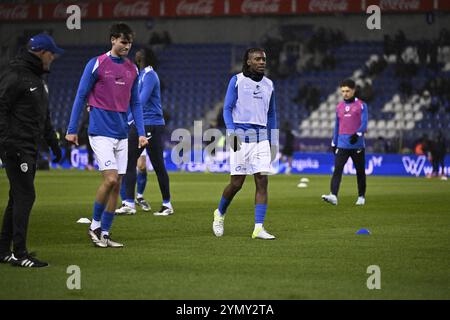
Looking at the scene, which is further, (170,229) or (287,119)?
(287,119)

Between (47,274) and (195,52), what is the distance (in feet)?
134

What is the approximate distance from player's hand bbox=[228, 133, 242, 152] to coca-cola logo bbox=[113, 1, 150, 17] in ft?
122

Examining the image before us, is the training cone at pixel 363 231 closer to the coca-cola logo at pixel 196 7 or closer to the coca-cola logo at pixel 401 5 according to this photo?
the coca-cola logo at pixel 401 5

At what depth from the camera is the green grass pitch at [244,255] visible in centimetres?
827

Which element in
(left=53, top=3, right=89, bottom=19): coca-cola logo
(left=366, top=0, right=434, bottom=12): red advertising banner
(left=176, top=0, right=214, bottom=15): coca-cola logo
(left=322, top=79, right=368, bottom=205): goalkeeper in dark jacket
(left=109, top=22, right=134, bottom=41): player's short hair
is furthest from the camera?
(left=53, top=3, right=89, bottom=19): coca-cola logo

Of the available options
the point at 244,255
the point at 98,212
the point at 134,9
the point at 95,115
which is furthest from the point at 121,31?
the point at 134,9

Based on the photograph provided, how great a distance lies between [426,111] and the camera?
140 feet

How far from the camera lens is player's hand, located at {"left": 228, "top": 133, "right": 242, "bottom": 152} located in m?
12.8

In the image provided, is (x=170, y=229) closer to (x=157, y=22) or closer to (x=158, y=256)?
(x=158, y=256)

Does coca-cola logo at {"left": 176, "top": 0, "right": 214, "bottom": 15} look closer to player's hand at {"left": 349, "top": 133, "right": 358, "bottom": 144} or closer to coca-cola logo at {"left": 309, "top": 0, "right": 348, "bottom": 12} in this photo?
coca-cola logo at {"left": 309, "top": 0, "right": 348, "bottom": 12}

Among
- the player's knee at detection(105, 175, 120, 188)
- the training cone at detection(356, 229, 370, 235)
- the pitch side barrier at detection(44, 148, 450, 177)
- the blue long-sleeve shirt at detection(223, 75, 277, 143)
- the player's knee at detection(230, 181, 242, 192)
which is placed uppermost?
the blue long-sleeve shirt at detection(223, 75, 277, 143)

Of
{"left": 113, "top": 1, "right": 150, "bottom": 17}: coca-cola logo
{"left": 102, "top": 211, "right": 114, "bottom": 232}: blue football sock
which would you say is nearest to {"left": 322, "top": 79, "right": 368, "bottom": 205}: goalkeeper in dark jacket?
{"left": 102, "top": 211, "right": 114, "bottom": 232}: blue football sock
